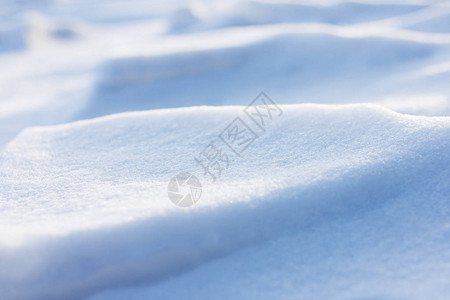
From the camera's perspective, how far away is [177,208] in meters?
0.82

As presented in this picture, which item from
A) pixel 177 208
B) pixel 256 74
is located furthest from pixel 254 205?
pixel 256 74

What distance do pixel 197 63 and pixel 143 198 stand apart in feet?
4.38

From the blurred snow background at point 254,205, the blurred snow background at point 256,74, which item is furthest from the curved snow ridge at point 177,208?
the blurred snow background at point 256,74

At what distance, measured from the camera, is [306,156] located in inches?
38.9

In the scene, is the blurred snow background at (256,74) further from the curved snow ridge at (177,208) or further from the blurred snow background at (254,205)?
the curved snow ridge at (177,208)

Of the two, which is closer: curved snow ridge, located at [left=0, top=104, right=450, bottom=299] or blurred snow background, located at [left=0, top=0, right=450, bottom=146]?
curved snow ridge, located at [left=0, top=104, right=450, bottom=299]

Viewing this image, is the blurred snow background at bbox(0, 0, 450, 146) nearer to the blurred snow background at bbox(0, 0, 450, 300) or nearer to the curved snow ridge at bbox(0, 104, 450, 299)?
the blurred snow background at bbox(0, 0, 450, 300)

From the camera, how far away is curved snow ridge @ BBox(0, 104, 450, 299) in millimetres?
772

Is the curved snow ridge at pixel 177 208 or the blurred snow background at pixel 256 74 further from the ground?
the blurred snow background at pixel 256 74

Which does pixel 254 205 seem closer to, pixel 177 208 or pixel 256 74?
pixel 177 208

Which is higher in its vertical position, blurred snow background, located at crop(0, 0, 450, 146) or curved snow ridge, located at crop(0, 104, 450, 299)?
blurred snow background, located at crop(0, 0, 450, 146)

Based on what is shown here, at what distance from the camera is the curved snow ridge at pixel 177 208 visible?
77 cm

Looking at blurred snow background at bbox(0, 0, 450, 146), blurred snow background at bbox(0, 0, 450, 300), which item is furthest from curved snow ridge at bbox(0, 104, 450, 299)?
blurred snow background at bbox(0, 0, 450, 146)

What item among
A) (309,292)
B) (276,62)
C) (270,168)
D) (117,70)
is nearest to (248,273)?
(309,292)
